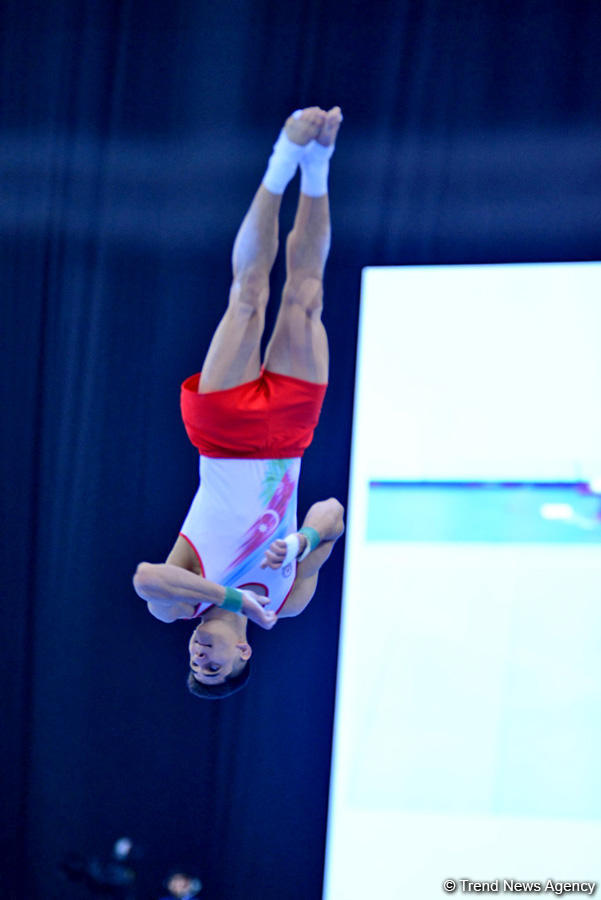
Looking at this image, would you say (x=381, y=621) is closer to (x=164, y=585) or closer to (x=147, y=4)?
(x=164, y=585)

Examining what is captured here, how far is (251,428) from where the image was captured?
8.86 feet

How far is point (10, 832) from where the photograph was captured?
4473mm

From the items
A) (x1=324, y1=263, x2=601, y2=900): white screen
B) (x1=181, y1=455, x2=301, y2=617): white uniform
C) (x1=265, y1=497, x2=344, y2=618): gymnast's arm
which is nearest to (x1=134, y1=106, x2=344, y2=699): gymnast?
(x1=181, y1=455, x2=301, y2=617): white uniform

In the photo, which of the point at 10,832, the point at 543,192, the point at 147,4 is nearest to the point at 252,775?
the point at 10,832

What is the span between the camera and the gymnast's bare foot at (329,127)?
7.91 feet

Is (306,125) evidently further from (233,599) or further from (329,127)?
(233,599)

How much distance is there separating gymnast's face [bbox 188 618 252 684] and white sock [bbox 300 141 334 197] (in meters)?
1.35

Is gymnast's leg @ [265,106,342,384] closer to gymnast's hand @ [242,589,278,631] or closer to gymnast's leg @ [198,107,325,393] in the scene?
gymnast's leg @ [198,107,325,393]

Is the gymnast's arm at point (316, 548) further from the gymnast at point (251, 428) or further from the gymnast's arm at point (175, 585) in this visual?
the gymnast's arm at point (175, 585)

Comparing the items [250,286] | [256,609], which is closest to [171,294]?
[250,286]

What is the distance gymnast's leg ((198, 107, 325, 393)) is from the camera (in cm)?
255

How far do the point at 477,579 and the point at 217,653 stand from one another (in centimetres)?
165

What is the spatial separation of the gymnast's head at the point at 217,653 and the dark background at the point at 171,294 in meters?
1.35

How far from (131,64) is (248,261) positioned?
6.82 feet
